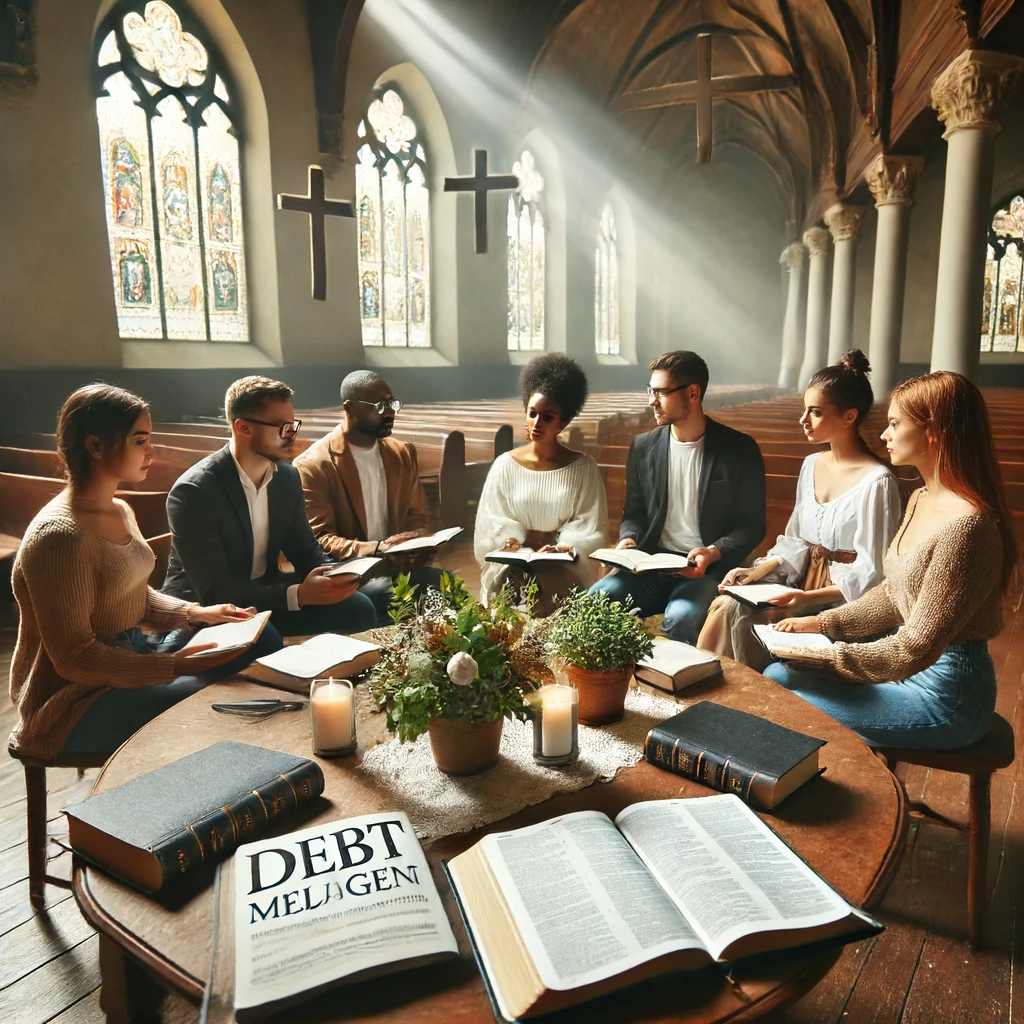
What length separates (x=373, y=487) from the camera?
3451 mm

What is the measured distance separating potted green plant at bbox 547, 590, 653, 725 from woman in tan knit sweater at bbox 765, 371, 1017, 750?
0.54 metres

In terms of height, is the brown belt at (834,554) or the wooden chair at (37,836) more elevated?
the brown belt at (834,554)

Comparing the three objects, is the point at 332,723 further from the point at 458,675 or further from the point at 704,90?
the point at 704,90

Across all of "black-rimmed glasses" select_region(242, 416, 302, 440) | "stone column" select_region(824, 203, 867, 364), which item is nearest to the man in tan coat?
"black-rimmed glasses" select_region(242, 416, 302, 440)

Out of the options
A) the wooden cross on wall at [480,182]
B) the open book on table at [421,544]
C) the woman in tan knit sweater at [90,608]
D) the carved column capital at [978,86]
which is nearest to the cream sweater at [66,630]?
the woman in tan knit sweater at [90,608]

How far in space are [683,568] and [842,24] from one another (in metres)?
9.91

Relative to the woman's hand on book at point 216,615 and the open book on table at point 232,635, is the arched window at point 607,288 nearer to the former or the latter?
the woman's hand on book at point 216,615

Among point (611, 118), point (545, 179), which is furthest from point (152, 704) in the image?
point (611, 118)

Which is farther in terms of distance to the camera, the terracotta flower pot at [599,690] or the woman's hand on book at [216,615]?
the woman's hand on book at [216,615]

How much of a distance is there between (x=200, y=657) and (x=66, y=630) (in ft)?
0.99

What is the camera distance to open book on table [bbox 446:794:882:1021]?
90cm

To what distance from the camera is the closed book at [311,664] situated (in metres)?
1.84

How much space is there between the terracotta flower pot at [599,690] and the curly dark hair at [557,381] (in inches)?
67.2

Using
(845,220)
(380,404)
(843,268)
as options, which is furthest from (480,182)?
(843,268)
